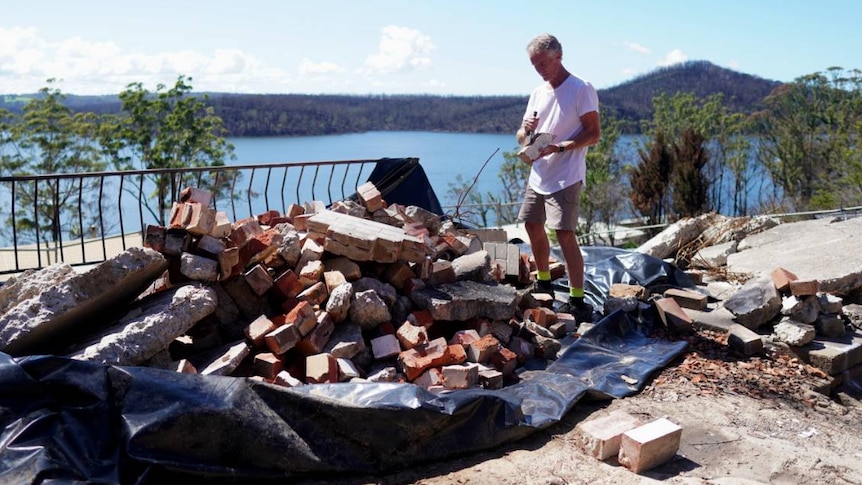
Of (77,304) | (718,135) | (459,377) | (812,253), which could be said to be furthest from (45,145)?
(718,135)

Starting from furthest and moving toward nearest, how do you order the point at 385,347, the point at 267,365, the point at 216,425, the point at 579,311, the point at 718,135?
the point at 718,135 → the point at 579,311 → the point at 385,347 → the point at 267,365 → the point at 216,425

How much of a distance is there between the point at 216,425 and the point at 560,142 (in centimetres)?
282

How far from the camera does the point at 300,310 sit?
3.56 meters

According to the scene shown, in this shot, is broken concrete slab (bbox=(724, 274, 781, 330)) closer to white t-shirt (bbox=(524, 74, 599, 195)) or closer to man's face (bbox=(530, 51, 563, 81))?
white t-shirt (bbox=(524, 74, 599, 195))

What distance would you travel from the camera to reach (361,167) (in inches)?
266

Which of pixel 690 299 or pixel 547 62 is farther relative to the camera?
pixel 690 299

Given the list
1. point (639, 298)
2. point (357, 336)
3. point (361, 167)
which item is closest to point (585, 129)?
point (639, 298)

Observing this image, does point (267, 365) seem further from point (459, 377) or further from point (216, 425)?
point (459, 377)

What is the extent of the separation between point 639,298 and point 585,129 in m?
1.47

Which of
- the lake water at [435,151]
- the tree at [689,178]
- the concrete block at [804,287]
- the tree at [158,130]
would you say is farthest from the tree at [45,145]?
the concrete block at [804,287]

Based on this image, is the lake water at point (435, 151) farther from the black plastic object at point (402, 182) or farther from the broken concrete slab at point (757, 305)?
the broken concrete slab at point (757, 305)

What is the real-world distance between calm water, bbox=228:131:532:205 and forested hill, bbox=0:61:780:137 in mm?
670

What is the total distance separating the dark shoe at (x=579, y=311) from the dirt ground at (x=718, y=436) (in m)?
0.71

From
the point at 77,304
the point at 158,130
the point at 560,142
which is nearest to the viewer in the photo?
the point at 77,304
